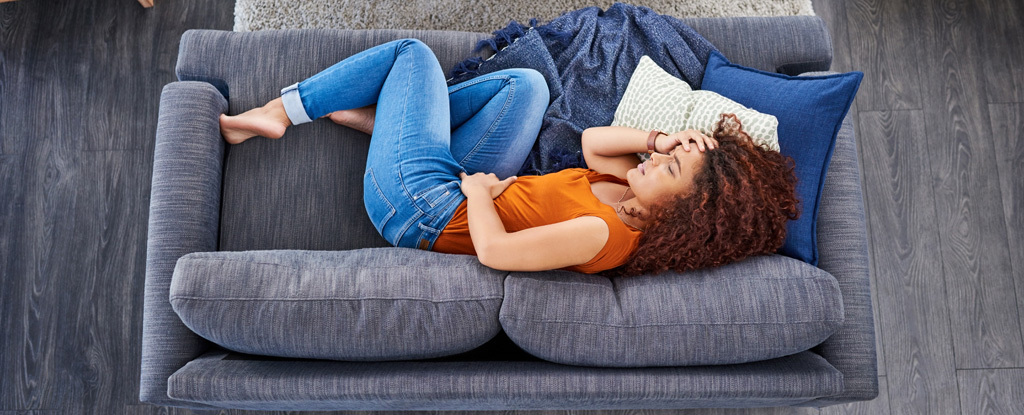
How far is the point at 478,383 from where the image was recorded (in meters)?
1.26

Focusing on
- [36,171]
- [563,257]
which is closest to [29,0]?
[36,171]

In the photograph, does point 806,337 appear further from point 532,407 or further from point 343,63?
point 343,63

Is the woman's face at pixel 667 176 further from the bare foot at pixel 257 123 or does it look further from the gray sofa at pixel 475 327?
the bare foot at pixel 257 123

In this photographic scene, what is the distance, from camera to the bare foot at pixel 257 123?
1.51 m

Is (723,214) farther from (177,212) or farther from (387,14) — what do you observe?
(387,14)

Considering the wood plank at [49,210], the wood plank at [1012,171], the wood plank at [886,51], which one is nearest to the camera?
the wood plank at [49,210]

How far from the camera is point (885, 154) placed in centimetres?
203

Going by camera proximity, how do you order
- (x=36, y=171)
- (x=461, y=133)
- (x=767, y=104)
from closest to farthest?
1. (x=767, y=104)
2. (x=461, y=133)
3. (x=36, y=171)

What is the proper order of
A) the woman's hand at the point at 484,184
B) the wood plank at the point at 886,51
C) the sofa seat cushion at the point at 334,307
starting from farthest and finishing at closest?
the wood plank at the point at 886,51 < the woman's hand at the point at 484,184 < the sofa seat cushion at the point at 334,307

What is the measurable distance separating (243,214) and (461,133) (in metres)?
0.59

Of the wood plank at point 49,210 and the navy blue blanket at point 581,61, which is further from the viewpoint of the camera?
the wood plank at point 49,210

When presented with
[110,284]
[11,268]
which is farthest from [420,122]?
[11,268]

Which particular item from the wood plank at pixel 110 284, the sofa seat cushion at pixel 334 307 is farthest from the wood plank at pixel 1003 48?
the wood plank at pixel 110 284

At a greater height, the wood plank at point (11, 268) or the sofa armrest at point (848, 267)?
the sofa armrest at point (848, 267)
